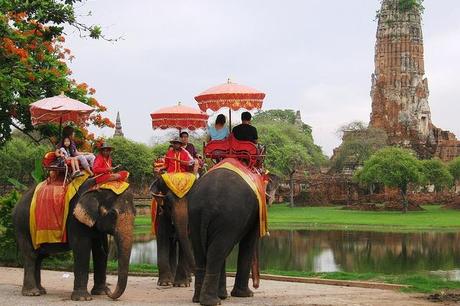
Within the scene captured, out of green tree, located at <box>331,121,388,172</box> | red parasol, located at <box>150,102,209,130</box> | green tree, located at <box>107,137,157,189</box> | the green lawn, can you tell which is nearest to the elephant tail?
red parasol, located at <box>150,102,209,130</box>

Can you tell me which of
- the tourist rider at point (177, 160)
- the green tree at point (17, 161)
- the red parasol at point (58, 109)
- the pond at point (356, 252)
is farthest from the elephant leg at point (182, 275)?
the green tree at point (17, 161)

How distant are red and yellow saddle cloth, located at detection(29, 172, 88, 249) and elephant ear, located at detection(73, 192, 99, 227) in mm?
437

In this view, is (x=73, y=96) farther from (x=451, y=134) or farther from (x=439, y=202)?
(x=451, y=134)

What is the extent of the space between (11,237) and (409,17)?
7140 centimetres

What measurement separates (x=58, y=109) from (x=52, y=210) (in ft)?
5.64

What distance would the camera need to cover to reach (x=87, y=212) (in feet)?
35.1

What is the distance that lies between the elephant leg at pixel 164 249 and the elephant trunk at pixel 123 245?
2509mm

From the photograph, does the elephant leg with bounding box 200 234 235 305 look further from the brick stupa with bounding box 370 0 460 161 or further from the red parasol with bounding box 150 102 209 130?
the brick stupa with bounding box 370 0 460 161

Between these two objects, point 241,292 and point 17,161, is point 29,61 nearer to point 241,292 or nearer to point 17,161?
point 241,292

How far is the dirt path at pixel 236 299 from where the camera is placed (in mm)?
10727

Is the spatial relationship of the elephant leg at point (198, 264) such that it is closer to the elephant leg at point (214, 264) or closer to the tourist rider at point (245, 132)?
the elephant leg at point (214, 264)

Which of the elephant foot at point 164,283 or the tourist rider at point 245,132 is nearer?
the tourist rider at point 245,132

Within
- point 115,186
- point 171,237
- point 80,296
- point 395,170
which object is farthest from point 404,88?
point 80,296

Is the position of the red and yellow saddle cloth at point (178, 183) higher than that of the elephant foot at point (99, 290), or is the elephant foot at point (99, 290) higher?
the red and yellow saddle cloth at point (178, 183)
